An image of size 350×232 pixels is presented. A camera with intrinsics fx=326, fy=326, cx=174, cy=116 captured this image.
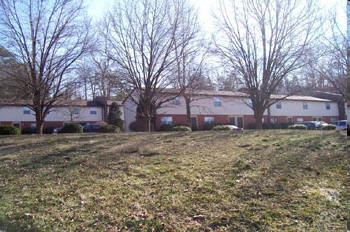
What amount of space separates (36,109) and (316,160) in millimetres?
14453

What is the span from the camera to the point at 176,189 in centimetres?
624

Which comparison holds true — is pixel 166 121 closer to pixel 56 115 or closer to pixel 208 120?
pixel 208 120

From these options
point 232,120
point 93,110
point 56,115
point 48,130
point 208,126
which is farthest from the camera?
→ point 93,110

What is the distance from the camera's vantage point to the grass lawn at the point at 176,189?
4980 mm

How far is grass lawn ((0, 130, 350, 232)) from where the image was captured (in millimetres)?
4980

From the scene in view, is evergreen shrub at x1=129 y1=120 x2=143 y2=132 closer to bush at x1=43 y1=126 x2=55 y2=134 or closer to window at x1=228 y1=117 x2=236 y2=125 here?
bush at x1=43 y1=126 x2=55 y2=134

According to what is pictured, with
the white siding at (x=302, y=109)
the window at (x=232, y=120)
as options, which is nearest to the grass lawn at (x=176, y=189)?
the window at (x=232, y=120)

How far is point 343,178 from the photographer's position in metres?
6.88

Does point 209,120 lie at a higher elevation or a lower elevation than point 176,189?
higher

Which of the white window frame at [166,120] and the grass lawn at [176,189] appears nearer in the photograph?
the grass lawn at [176,189]

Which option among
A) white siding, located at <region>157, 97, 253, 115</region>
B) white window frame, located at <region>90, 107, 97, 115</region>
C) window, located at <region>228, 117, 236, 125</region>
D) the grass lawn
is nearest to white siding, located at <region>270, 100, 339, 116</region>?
white siding, located at <region>157, 97, 253, 115</region>

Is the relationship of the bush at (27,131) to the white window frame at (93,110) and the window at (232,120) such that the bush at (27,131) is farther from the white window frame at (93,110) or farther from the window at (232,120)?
the window at (232,120)

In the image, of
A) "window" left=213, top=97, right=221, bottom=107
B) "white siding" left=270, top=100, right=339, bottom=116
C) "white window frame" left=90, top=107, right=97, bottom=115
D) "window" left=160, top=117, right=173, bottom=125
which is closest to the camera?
"window" left=160, top=117, right=173, bottom=125

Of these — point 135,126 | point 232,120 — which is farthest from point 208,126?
point 135,126
